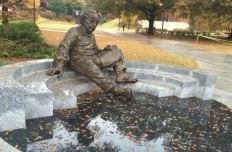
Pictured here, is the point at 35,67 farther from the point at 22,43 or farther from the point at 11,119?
the point at 22,43

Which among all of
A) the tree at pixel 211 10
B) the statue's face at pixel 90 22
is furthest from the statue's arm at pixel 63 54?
the tree at pixel 211 10

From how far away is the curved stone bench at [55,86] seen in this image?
4389 millimetres

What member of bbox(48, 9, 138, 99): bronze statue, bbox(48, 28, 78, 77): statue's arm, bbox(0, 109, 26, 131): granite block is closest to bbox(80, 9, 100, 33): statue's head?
bbox(48, 9, 138, 99): bronze statue

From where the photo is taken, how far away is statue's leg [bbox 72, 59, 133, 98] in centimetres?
639

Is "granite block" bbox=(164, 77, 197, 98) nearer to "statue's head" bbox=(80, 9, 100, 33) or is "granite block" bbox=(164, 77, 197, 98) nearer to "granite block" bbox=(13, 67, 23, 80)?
"statue's head" bbox=(80, 9, 100, 33)

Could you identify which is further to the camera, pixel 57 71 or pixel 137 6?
pixel 137 6

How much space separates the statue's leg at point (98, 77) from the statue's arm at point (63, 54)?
411 mm

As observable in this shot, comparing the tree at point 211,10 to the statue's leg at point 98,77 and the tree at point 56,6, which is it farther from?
the tree at point 56,6

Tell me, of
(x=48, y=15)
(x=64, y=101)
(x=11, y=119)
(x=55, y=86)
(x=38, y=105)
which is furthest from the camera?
(x=48, y=15)

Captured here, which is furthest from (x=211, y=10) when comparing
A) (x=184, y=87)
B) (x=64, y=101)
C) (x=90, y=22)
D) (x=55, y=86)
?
(x=64, y=101)

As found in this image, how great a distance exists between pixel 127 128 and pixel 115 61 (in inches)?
96.4

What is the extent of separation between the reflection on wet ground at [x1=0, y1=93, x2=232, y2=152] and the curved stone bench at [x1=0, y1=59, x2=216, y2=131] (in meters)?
0.21

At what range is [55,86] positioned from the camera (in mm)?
6328

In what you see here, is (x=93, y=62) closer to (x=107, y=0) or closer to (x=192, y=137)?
(x=192, y=137)
